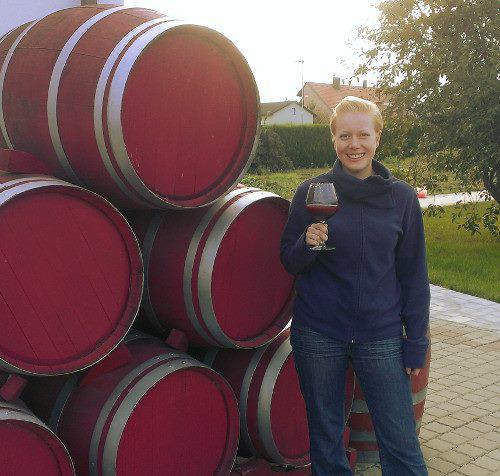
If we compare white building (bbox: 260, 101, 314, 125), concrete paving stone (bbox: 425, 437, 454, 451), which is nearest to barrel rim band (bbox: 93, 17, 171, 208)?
concrete paving stone (bbox: 425, 437, 454, 451)

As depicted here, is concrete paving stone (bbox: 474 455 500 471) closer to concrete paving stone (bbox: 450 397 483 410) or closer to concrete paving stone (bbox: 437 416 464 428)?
concrete paving stone (bbox: 437 416 464 428)

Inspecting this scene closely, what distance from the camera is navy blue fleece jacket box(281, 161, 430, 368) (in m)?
3.03

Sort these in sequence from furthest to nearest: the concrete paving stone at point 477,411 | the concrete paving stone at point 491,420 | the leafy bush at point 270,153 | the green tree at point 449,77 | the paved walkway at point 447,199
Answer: the leafy bush at point 270,153 → the paved walkway at point 447,199 → the green tree at point 449,77 → the concrete paving stone at point 477,411 → the concrete paving stone at point 491,420

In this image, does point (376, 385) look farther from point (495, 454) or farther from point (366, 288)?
point (495, 454)

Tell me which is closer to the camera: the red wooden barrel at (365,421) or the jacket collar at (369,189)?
the jacket collar at (369,189)

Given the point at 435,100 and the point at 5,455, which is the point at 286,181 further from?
the point at 5,455

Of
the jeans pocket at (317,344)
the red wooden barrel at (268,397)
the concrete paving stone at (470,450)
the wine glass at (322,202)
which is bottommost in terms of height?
the concrete paving stone at (470,450)

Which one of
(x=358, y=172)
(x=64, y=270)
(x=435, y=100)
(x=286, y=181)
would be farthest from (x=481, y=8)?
(x=286, y=181)

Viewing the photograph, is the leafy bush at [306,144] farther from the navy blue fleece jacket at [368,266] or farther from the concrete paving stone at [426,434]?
the navy blue fleece jacket at [368,266]

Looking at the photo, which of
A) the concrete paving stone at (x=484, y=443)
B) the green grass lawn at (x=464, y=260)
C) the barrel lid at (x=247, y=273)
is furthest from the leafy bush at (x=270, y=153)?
the barrel lid at (x=247, y=273)

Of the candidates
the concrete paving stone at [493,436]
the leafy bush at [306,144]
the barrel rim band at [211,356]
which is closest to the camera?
the barrel rim band at [211,356]

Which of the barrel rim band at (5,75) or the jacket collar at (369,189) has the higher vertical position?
the barrel rim band at (5,75)

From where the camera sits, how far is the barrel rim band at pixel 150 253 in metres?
3.31

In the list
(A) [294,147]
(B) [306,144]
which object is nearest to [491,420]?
(A) [294,147]
